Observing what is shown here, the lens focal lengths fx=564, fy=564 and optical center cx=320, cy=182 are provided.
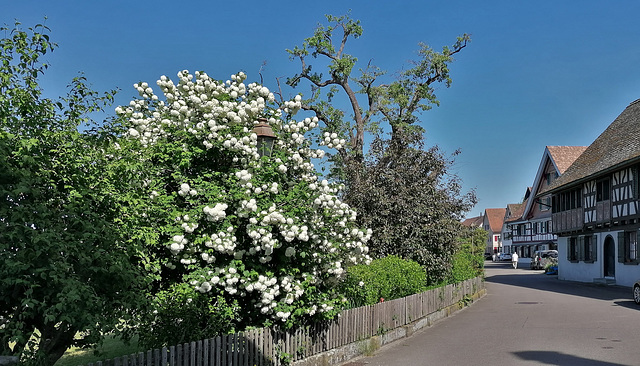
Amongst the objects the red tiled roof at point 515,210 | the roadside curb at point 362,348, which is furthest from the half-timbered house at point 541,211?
the roadside curb at point 362,348

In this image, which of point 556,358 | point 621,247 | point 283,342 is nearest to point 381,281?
point 556,358

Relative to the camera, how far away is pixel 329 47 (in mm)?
29422

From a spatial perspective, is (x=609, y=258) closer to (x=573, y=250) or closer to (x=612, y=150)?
(x=573, y=250)

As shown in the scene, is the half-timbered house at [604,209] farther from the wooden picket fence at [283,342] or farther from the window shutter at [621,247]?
the wooden picket fence at [283,342]

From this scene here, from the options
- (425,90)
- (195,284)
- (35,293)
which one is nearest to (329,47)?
(425,90)

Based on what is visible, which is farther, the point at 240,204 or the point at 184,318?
the point at 240,204

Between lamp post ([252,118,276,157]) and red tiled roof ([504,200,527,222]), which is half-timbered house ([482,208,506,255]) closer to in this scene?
red tiled roof ([504,200,527,222])

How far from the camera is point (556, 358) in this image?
33.3ft

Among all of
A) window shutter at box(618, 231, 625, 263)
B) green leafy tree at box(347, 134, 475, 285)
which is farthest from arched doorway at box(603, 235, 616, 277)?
green leafy tree at box(347, 134, 475, 285)

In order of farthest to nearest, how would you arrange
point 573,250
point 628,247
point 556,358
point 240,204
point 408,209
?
point 573,250 < point 628,247 < point 408,209 < point 556,358 < point 240,204

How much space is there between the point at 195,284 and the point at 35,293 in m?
2.80

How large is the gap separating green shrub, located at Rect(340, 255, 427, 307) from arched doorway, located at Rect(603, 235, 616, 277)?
20702 mm

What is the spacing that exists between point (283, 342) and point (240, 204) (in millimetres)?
2234

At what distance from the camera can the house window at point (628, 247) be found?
28031mm
